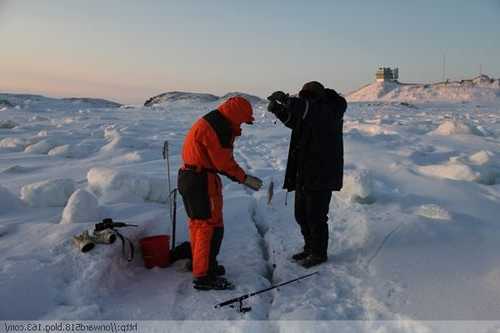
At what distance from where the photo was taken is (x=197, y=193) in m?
3.49

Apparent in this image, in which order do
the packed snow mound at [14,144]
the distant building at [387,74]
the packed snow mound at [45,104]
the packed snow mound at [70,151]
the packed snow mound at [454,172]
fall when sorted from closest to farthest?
the packed snow mound at [454,172], the packed snow mound at [70,151], the packed snow mound at [14,144], the packed snow mound at [45,104], the distant building at [387,74]

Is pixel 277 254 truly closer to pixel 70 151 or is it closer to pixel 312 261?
pixel 312 261

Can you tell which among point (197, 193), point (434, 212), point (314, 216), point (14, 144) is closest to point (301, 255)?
point (314, 216)

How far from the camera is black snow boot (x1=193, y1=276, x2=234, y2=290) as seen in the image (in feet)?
11.6

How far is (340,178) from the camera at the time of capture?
398 centimetres

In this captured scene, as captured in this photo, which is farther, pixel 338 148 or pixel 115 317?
pixel 338 148

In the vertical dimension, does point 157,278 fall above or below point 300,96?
below

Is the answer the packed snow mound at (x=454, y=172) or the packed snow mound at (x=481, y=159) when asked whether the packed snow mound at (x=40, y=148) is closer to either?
the packed snow mound at (x=454, y=172)

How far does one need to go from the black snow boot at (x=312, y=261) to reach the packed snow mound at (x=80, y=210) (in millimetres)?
2063

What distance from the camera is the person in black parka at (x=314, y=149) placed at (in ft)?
12.6

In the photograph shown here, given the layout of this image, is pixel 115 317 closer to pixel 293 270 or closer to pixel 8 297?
pixel 8 297

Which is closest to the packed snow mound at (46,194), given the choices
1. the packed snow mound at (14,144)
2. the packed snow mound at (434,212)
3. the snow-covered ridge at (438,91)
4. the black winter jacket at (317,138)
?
the black winter jacket at (317,138)

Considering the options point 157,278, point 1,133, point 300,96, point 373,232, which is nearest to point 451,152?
point 373,232

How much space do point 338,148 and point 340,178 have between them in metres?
0.26
